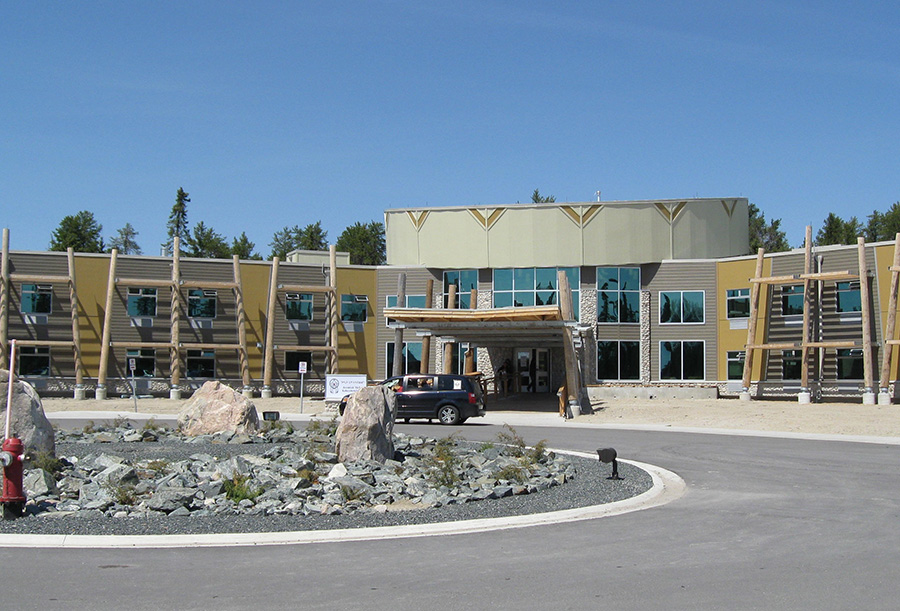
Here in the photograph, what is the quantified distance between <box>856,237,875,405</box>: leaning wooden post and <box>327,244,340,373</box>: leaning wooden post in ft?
83.1

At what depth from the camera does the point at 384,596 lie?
822 centimetres

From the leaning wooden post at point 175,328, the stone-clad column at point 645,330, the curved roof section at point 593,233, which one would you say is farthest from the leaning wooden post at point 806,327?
the leaning wooden post at point 175,328

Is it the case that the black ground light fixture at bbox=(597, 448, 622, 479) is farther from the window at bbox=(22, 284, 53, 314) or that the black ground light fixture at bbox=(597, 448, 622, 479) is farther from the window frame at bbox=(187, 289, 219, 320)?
the window at bbox=(22, 284, 53, 314)

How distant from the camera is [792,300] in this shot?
44250 millimetres

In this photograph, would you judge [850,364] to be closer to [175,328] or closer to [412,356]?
[412,356]

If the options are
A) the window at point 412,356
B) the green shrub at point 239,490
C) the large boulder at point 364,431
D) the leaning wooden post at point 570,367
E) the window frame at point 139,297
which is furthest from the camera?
the window at point 412,356

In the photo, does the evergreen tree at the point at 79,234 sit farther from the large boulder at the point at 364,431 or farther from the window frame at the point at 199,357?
the large boulder at the point at 364,431

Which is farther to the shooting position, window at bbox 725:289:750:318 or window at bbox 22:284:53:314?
window at bbox 725:289:750:318

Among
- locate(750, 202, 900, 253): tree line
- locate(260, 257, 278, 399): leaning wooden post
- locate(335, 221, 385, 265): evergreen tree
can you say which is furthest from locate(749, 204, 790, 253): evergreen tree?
locate(260, 257, 278, 399): leaning wooden post

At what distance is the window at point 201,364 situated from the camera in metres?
47.6

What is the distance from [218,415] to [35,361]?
88.2 feet

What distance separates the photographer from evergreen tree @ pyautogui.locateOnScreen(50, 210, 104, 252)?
89312 millimetres

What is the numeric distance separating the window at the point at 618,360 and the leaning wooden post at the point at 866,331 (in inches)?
440

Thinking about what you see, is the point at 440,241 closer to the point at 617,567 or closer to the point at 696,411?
the point at 696,411
